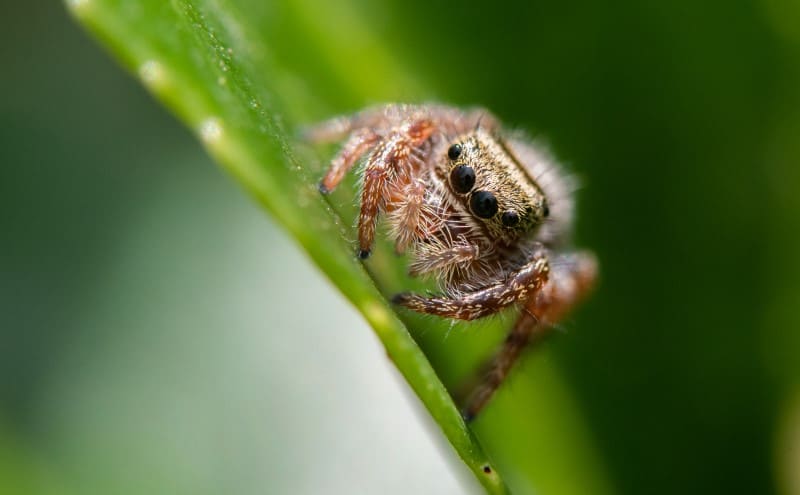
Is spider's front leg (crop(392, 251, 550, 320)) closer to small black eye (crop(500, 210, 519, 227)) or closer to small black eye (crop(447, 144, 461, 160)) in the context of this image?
small black eye (crop(500, 210, 519, 227))

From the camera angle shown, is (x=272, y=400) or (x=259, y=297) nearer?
(x=272, y=400)

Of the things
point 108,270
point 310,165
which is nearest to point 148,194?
point 108,270

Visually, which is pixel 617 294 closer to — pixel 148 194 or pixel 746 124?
pixel 746 124

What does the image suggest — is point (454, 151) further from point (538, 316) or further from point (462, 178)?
point (538, 316)

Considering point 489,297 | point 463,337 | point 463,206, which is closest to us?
point 489,297

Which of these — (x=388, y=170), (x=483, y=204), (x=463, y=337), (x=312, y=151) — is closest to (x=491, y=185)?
(x=483, y=204)

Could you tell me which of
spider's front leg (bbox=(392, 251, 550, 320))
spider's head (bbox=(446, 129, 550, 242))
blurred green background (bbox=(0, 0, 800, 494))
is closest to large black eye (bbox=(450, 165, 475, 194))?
spider's head (bbox=(446, 129, 550, 242))

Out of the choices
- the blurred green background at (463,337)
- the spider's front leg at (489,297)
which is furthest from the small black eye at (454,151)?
the blurred green background at (463,337)
